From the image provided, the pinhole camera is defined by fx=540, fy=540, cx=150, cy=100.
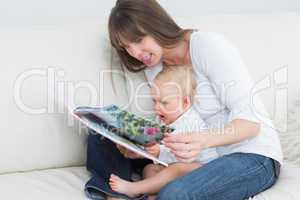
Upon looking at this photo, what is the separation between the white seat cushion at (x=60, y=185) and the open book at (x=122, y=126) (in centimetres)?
21

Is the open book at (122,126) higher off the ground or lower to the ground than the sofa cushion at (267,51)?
lower

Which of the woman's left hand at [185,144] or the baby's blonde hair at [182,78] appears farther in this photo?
the baby's blonde hair at [182,78]

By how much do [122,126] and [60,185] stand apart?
298 mm

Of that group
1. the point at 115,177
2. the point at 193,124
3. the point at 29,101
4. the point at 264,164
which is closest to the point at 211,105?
the point at 193,124

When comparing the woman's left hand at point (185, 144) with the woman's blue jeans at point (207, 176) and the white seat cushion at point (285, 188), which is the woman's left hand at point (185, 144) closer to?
the woman's blue jeans at point (207, 176)

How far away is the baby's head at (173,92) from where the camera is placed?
5.21 ft

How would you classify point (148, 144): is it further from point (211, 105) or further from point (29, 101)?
point (29, 101)

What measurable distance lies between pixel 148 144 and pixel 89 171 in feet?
0.94

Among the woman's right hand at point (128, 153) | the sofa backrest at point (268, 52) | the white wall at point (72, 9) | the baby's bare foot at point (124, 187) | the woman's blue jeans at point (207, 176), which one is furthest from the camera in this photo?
the white wall at point (72, 9)

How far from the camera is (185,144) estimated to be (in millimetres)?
1396

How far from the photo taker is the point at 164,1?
7.13 ft

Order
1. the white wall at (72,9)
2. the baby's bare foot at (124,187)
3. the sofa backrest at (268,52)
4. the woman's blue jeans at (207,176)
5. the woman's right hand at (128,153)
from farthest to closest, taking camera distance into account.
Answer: the white wall at (72,9) < the sofa backrest at (268,52) < the woman's right hand at (128,153) < the baby's bare foot at (124,187) < the woman's blue jeans at (207,176)

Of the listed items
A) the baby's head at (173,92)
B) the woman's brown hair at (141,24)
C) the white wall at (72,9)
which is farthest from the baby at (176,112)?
the white wall at (72,9)

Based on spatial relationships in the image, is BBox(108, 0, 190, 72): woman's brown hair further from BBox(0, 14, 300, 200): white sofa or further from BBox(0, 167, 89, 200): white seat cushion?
BBox(0, 167, 89, 200): white seat cushion
